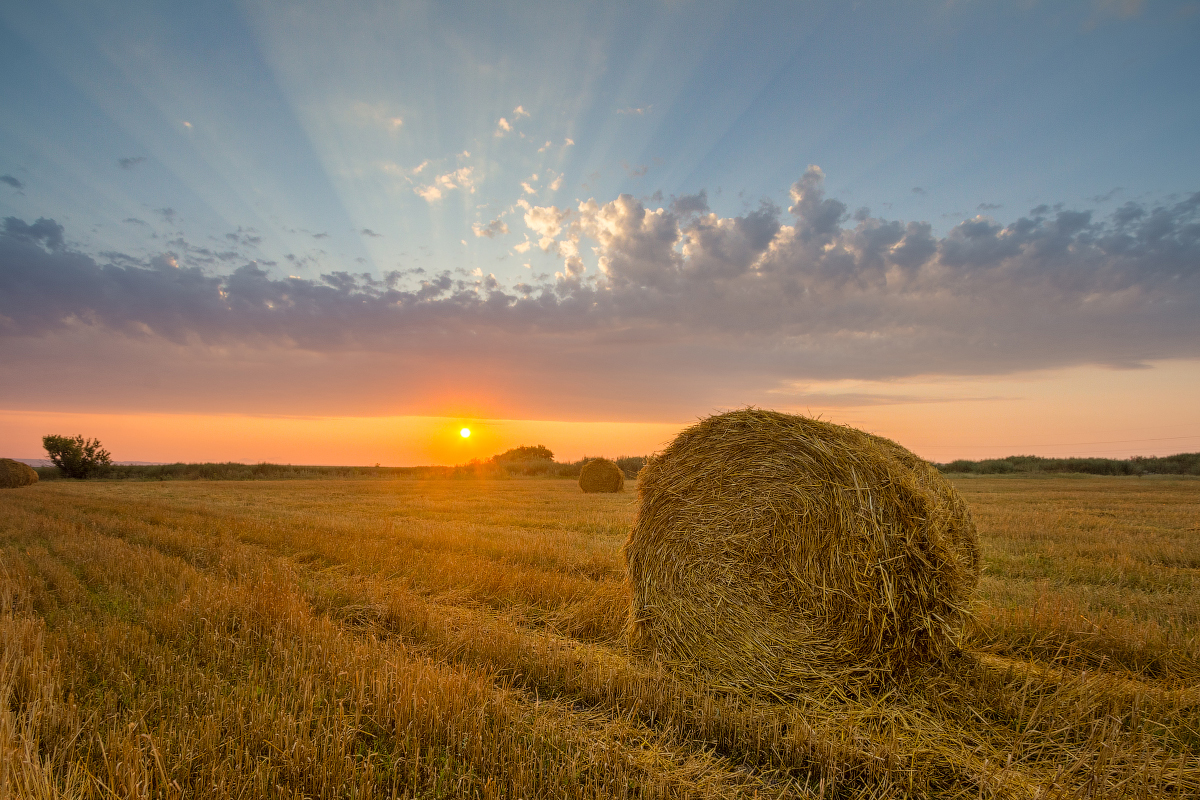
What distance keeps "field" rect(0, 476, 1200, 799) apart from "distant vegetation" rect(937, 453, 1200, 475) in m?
38.9

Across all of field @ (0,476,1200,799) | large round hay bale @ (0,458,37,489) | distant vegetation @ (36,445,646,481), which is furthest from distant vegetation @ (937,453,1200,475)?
large round hay bale @ (0,458,37,489)

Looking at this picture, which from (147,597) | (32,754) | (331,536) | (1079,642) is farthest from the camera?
(331,536)

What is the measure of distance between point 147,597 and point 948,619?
696cm

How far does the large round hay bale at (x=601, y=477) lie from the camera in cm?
2320

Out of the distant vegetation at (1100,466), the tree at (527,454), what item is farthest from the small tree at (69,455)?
the distant vegetation at (1100,466)

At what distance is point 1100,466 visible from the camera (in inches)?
1564

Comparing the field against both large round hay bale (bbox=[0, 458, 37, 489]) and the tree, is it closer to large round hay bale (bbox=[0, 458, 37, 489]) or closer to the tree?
large round hay bale (bbox=[0, 458, 37, 489])

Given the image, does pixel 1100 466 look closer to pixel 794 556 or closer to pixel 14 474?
pixel 794 556

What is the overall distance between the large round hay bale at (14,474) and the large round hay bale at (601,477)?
26798 millimetres

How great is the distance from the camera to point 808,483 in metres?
4.66

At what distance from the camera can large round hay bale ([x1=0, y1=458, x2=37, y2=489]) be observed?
90.3 ft

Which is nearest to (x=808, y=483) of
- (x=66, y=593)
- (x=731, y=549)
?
(x=731, y=549)

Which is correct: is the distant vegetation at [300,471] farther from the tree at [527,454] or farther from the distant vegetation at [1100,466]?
the distant vegetation at [1100,466]

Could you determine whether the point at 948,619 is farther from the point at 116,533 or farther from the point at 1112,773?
the point at 116,533
